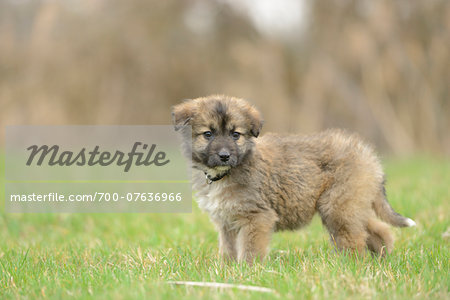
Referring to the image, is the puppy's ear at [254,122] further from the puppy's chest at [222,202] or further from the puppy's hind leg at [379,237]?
the puppy's hind leg at [379,237]

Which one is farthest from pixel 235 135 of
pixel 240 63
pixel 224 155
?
pixel 240 63

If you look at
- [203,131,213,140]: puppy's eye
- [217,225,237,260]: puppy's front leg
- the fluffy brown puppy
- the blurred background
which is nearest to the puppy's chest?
the fluffy brown puppy

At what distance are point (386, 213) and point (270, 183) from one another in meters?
0.95

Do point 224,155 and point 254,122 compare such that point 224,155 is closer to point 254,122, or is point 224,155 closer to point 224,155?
point 224,155

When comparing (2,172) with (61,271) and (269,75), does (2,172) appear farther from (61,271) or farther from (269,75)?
(61,271)

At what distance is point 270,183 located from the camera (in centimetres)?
396

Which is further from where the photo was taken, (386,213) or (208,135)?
(386,213)

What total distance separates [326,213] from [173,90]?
1198 centimetres

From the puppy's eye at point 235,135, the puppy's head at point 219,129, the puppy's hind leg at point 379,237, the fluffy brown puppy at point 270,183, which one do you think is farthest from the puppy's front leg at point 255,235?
the puppy's hind leg at point 379,237

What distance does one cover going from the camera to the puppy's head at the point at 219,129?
12.4 ft

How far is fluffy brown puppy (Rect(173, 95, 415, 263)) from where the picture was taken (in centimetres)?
381

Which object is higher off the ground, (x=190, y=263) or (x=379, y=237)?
(x=379, y=237)

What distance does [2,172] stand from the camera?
9.55 metres

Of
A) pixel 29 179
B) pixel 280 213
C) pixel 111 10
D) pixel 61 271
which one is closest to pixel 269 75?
pixel 111 10
